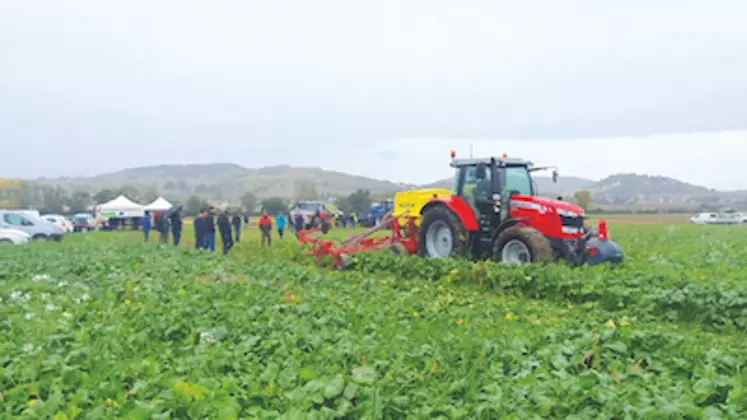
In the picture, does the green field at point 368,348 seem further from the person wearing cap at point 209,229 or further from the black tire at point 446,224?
the person wearing cap at point 209,229

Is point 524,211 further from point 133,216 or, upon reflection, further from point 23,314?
point 133,216

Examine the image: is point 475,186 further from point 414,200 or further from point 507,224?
point 414,200

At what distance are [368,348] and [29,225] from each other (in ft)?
75.9

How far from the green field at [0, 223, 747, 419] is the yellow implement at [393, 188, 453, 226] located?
13.7ft

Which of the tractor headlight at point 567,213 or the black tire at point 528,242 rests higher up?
the tractor headlight at point 567,213

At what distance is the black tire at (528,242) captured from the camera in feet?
36.6

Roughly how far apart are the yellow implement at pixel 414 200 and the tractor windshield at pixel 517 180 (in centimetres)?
145

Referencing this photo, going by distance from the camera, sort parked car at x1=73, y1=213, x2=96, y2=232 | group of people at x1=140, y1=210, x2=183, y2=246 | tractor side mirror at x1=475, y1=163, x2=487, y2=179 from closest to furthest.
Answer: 1. tractor side mirror at x1=475, y1=163, x2=487, y2=179
2. group of people at x1=140, y1=210, x2=183, y2=246
3. parked car at x1=73, y1=213, x2=96, y2=232

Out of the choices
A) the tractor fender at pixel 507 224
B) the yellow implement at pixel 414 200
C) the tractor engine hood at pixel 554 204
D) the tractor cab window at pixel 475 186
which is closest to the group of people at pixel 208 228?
the yellow implement at pixel 414 200

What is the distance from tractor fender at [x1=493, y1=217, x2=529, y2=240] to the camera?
1223cm

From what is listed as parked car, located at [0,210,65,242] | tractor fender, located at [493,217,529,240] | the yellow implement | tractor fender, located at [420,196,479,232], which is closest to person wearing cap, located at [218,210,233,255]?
the yellow implement

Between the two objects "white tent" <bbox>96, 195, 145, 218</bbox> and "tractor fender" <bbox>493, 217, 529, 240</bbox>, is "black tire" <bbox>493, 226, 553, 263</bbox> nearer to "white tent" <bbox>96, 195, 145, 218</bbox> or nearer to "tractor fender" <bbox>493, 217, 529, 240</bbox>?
"tractor fender" <bbox>493, 217, 529, 240</bbox>

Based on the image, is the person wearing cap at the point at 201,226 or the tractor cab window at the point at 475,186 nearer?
the tractor cab window at the point at 475,186

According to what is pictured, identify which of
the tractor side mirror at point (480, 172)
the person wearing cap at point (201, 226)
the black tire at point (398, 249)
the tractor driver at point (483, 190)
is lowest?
the black tire at point (398, 249)
